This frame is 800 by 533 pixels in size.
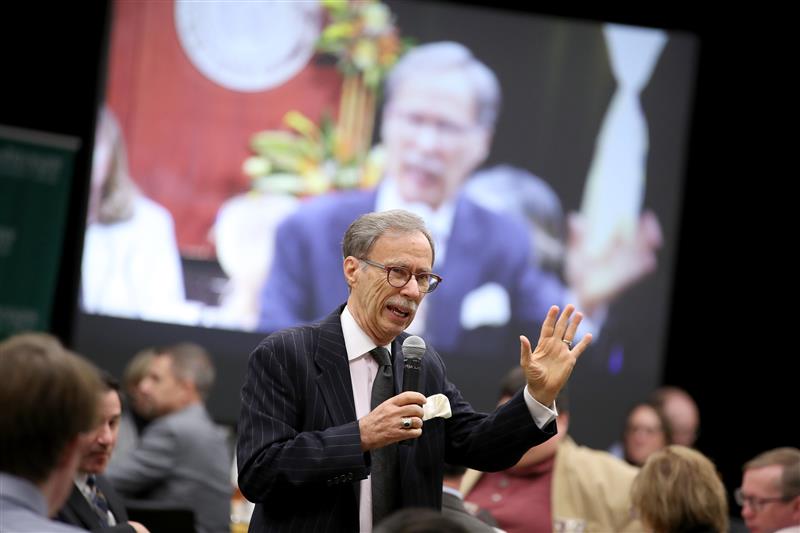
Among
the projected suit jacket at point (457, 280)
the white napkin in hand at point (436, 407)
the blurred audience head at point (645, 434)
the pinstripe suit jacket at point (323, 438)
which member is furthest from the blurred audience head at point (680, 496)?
the projected suit jacket at point (457, 280)

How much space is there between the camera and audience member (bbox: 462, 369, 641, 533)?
4109 millimetres

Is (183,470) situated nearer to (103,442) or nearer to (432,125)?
(103,442)

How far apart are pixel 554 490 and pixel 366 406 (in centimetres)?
176

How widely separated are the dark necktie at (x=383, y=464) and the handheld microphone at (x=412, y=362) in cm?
7

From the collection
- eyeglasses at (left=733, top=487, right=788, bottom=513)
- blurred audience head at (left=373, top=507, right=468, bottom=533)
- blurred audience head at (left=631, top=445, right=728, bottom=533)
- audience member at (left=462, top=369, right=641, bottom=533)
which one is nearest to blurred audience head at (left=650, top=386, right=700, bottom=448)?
audience member at (left=462, top=369, right=641, bottom=533)

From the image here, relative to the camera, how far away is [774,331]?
8.78 m

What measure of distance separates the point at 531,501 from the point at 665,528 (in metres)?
1.10

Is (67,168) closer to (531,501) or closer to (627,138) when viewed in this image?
(627,138)

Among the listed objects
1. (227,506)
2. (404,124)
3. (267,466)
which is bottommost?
(227,506)

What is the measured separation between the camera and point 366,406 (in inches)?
106

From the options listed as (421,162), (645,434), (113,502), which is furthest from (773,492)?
(421,162)

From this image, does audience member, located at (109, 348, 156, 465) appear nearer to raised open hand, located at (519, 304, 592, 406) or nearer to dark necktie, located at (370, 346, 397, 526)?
dark necktie, located at (370, 346, 397, 526)

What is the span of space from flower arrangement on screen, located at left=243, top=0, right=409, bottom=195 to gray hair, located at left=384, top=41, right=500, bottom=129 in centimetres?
10

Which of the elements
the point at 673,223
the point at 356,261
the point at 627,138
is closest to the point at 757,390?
the point at 673,223
